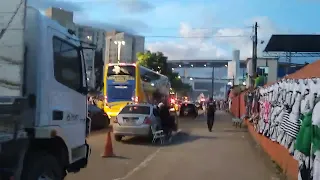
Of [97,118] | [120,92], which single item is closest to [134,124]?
→ [97,118]

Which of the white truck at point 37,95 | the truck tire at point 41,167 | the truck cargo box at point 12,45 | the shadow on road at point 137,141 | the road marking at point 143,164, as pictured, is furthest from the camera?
the shadow on road at point 137,141

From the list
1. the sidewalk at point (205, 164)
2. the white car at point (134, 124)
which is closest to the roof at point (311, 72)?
the sidewalk at point (205, 164)

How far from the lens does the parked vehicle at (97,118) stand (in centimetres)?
2427

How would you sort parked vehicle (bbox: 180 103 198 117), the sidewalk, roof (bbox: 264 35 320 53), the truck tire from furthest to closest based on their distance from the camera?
roof (bbox: 264 35 320 53) → parked vehicle (bbox: 180 103 198 117) → the sidewalk → the truck tire

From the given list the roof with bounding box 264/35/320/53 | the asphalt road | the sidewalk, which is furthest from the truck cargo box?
the roof with bounding box 264/35/320/53

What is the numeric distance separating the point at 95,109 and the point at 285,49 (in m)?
44.3

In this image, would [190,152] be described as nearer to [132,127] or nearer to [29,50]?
[132,127]

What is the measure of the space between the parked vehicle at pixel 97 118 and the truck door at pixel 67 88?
15.9 m

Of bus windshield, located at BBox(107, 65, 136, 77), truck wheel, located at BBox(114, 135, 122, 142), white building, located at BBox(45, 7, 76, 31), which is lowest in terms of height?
truck wheel, located at BBox(114, 135, 122, 142)

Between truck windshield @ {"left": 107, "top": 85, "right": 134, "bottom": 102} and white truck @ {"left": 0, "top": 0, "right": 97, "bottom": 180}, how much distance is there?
20.7 meters

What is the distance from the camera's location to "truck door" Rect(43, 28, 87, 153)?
22.6ft

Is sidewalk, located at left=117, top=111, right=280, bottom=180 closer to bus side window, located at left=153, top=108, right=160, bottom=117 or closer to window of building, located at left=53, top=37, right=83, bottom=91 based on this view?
bus side window, located at left=153, top=108, right=160, bottom=117

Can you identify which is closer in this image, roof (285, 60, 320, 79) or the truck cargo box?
the truck cargo box

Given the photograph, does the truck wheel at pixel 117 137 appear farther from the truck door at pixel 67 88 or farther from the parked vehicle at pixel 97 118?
the truck door at pixel 67 88
